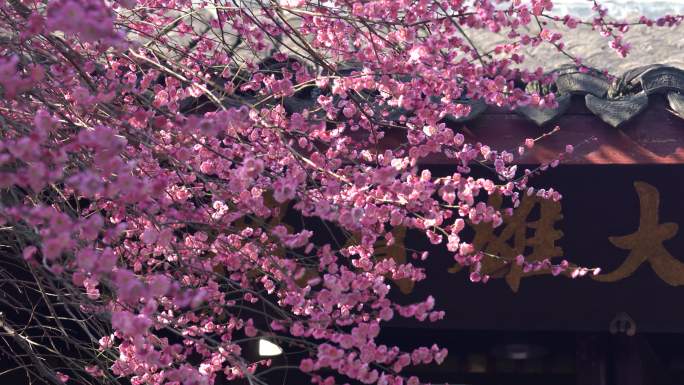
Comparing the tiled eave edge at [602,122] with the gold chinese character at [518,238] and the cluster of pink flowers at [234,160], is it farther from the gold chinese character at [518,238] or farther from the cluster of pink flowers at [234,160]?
the gold chinese character at [518,238]

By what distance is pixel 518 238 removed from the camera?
20.8 feet

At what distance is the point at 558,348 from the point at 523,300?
1.94 meters

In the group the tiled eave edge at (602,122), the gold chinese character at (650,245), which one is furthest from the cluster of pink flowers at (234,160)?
the gold chinese character at (650,245)

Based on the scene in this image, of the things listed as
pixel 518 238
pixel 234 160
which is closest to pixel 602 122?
pixel 518 238

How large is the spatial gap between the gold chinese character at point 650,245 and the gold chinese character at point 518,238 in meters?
0.37

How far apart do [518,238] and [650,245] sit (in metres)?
0.77

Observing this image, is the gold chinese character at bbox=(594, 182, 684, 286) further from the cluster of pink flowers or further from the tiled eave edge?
the cluster of pink flowers

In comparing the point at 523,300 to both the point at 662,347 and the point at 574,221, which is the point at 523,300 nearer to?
the point at 574,221

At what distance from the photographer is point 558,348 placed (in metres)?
8.36

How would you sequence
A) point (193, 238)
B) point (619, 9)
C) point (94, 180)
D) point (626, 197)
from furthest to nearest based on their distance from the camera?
point (619, 9)
point (626, 197)
point (193, 238)
point (94, 180)

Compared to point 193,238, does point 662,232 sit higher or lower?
higher

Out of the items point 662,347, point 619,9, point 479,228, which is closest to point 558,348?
point 662,347

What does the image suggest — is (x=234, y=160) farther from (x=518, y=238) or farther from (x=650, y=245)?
(x=650, y=245)

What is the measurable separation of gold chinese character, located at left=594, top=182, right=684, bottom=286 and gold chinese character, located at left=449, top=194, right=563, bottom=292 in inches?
14.6
